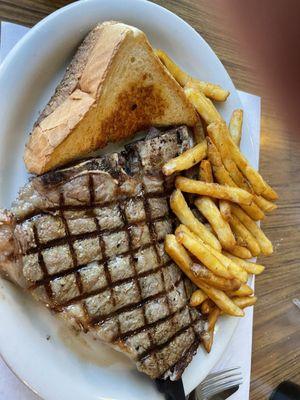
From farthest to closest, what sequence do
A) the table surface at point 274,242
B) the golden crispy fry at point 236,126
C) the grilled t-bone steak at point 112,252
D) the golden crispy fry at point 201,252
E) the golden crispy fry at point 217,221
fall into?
the table surface at point 274,242
the golden crispy fry at point 236,126
the golden crispy fry at point 217,221
the golden crispy fry at point 201,252
the grilled t-bone steak at point 112,252

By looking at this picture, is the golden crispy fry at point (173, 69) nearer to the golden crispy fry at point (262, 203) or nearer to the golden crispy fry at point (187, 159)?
the golden crispy fry at point (187, 159)

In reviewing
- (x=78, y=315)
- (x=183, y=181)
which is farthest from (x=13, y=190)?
(x=183, y=181)

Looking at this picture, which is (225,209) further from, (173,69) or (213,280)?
(173,69)

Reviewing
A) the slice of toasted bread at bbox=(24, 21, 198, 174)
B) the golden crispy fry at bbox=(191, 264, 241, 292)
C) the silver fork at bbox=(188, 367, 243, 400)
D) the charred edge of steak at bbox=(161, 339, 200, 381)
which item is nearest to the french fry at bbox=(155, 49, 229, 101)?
the slice of toasted bread at bbox=(24, 21, 198, 174)

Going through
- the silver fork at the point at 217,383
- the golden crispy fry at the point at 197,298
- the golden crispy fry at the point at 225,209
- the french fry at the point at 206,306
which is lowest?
the silver fork at the point at 217,383

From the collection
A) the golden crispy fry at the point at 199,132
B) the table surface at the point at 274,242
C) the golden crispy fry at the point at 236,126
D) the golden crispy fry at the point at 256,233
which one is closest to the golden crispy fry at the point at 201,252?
the golden crispy fry at the point at 256,233

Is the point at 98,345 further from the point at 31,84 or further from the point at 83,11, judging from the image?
the point at 83,11
